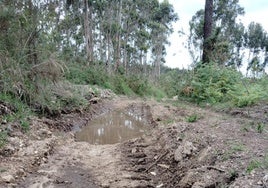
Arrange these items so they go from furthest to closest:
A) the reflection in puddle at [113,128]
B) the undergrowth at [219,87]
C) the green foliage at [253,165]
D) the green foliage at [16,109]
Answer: the undergrowth at [219,87] → the reflection in puddle at [113,128] → the green foliage at [16,109] → the green foliage at [253,165]

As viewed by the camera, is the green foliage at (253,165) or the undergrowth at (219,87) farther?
the undergrowth at (219,87)

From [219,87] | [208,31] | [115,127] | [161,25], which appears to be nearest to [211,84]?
[219,87]

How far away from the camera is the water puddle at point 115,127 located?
279 inches

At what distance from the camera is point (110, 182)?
13.9 ft

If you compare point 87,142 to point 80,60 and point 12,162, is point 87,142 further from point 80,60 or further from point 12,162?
point 80,60

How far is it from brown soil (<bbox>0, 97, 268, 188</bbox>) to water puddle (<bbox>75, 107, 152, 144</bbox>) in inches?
26.0

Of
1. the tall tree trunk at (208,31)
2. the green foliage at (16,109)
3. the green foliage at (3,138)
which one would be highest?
the tall tree trunk at (208,31)

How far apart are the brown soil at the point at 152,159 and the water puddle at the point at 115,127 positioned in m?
0.66

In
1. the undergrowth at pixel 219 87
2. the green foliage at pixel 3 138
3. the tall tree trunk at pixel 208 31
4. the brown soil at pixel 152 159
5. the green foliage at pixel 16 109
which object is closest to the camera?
the brown soil at pixel 152 159

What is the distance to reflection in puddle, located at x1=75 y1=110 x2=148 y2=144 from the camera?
23.2 feet

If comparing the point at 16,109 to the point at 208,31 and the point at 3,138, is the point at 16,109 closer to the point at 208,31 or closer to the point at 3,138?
the point at 3,138

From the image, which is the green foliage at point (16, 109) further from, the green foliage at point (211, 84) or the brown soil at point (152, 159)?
the green foliage at point (211, 84)

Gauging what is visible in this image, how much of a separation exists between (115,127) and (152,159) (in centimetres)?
338

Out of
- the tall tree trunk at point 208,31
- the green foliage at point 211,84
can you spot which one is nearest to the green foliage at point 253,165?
the green foliage at point 211,84
